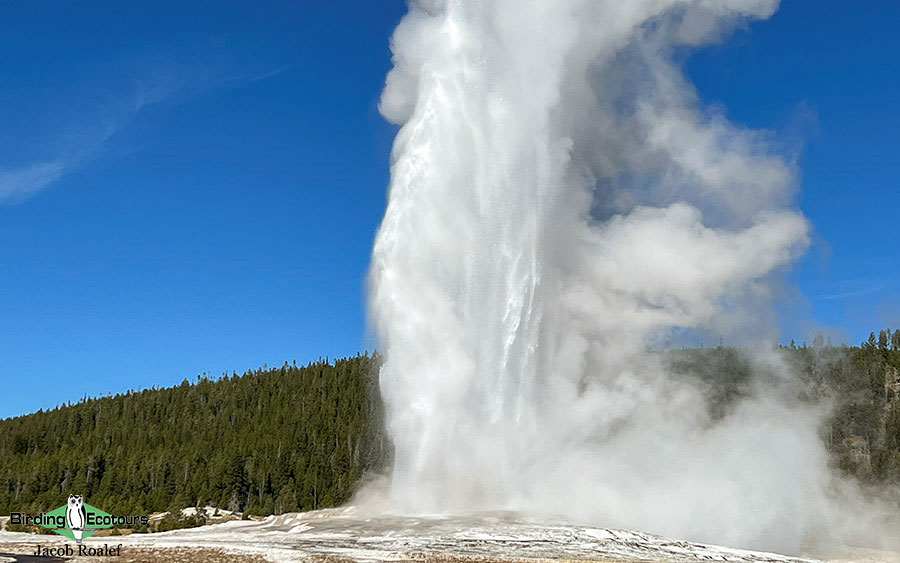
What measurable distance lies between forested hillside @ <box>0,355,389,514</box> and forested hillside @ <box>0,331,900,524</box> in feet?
0.70

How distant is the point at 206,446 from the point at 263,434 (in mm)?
6812

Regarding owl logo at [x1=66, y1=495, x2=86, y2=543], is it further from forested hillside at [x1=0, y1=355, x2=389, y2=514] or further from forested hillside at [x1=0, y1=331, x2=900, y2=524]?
forested hillside at [x1=0, y1=355, x2=389, y2=514]

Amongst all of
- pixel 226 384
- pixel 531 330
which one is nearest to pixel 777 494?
pixel 531 330

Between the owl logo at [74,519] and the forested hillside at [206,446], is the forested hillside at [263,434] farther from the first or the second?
the owl logo at [74,519]

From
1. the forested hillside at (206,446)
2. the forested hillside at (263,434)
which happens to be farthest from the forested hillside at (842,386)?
the forested hillside at (206,446)

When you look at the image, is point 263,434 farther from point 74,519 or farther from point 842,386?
point 842,386

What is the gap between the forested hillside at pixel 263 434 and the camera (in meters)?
81.7

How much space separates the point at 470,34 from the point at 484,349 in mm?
17106

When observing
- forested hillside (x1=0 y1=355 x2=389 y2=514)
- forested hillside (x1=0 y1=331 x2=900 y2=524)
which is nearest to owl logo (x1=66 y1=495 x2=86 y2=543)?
forested hillside (x1=0 y1=331 x2=900 y2=524)

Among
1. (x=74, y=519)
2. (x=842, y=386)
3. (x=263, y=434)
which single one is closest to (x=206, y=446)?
(x=263, y=434)

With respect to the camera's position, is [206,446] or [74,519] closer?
[74,519]

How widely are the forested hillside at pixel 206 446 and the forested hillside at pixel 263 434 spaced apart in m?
→ 0.21

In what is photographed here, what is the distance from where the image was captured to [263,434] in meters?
99.0

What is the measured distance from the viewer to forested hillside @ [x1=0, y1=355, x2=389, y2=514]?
83.1m
